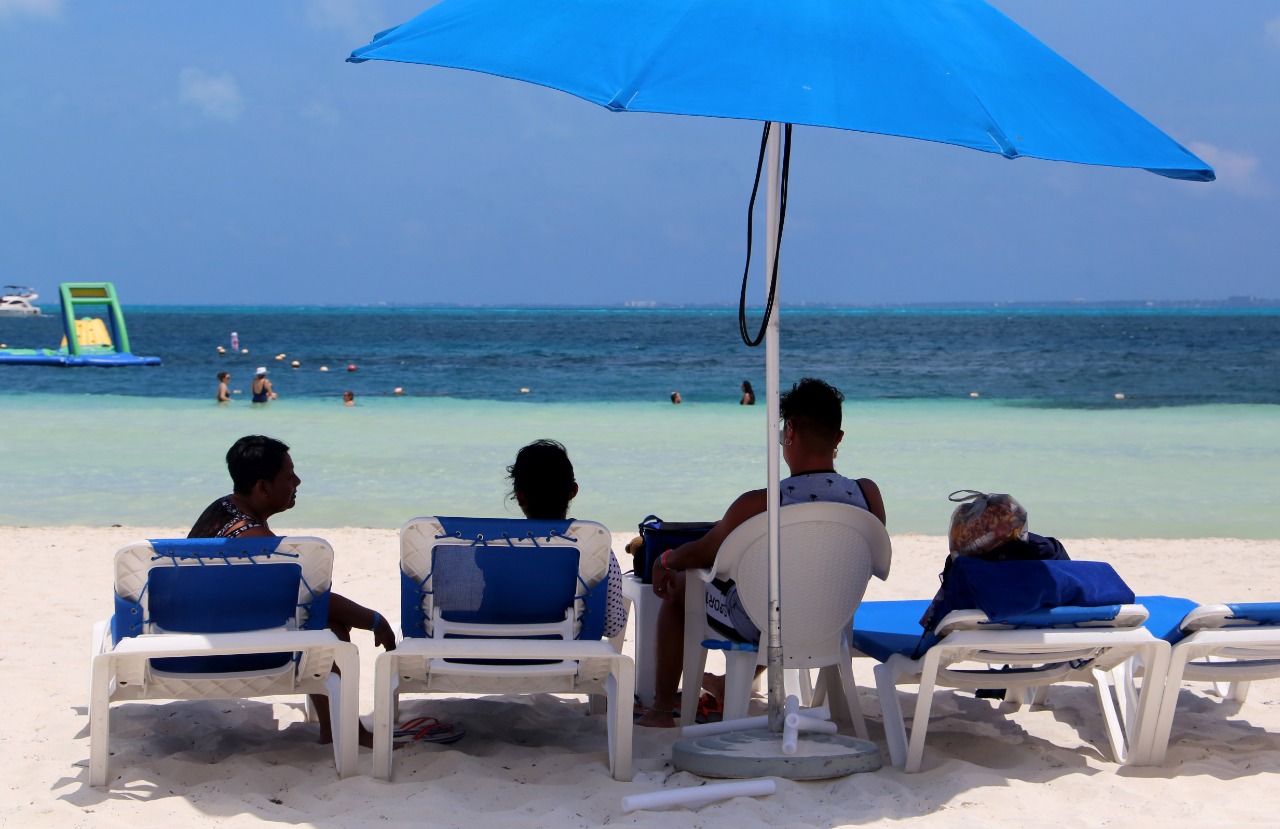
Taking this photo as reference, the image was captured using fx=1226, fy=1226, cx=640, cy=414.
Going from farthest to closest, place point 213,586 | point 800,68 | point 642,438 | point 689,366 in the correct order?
point 689,366 < point 642,438 < point 213,586 < point 800,68

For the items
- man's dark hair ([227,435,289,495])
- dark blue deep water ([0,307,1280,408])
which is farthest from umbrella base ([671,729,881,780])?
dark blue deep water ([0,307,1280,408])

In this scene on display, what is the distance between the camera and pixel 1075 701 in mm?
4172

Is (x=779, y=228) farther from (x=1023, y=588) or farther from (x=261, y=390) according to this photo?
(x=261, y=390)

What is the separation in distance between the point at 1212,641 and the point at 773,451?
4.15 ft

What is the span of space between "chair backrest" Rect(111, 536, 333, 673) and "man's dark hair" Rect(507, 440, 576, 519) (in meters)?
0.63

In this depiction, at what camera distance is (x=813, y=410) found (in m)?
3.48

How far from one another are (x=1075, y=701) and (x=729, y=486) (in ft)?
22.2

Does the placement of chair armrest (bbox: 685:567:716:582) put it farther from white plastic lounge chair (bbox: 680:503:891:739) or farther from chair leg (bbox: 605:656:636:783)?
chair leg (bbox: 605:656:636:783)

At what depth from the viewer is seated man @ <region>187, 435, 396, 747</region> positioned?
334 cm

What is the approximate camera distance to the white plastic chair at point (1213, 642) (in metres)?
3.23

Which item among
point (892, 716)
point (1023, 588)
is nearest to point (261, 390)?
point (892, 716)

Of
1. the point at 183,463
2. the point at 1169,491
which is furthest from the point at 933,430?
the point at 183,463

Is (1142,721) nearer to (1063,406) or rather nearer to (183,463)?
(183,463)

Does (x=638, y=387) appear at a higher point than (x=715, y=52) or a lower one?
lower
